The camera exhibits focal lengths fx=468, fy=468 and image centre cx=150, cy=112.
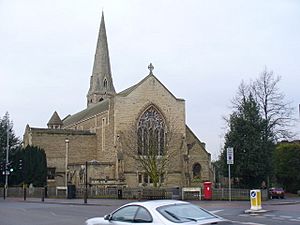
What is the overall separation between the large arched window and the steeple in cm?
2787

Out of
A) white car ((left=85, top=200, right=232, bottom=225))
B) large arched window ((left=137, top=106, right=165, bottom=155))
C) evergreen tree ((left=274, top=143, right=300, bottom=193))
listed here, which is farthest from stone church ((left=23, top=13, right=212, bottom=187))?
white car ((left=85, top=200, right=232, bottom=225))

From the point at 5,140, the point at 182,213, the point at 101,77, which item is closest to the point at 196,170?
the point at 5,140

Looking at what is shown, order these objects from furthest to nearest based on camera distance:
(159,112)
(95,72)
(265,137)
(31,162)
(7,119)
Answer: (95,72), (7,119), (159,112), (31,162), (265,137)

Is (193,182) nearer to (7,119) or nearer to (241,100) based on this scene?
(241,100)

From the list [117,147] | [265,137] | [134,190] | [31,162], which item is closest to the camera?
[134,190]

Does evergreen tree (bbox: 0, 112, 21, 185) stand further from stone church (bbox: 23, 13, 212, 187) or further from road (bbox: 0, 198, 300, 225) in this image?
road (bbox: 0, 198, 300, 225)

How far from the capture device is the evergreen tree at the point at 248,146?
46344 millimetres

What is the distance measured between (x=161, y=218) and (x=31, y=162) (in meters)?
53.3

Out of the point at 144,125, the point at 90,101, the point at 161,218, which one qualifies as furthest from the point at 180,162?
the point at 161,218

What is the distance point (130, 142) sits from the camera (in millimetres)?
64438

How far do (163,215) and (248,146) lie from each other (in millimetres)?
38252

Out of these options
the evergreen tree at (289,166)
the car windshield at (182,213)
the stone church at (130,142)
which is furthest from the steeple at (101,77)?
the car windshield at (182,213)

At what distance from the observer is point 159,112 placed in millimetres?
68812

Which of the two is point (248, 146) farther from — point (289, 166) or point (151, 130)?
point (151, 130)
